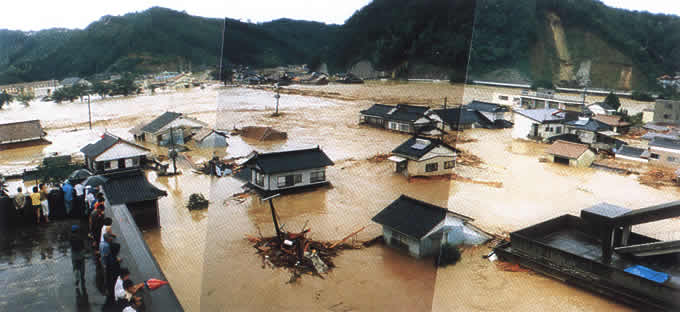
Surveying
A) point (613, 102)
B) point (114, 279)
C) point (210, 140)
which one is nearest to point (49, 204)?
point (114, 279)

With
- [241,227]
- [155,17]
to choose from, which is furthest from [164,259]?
[155,17]

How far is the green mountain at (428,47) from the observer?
4.96 m

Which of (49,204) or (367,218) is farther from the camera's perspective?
(367,218)

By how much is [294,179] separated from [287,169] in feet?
1.20

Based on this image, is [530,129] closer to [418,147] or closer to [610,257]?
[418,147]

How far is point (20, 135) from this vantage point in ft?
44.9

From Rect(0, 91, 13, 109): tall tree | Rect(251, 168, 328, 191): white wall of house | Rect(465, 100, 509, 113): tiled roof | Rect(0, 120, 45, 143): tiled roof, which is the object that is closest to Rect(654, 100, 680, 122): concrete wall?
Rect(465, 100, 509, 113): tiled roof

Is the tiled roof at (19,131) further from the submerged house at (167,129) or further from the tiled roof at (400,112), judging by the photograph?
the tiled roof at (400,112)

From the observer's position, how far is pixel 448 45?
16.6 ft

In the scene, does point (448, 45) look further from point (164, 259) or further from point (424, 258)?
point (164, 259)

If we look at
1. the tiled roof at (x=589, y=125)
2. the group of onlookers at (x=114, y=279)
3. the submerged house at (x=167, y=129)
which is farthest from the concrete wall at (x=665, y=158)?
the submerged house at (x=167, y=129)

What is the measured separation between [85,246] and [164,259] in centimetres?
292

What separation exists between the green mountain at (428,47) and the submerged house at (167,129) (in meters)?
3.87

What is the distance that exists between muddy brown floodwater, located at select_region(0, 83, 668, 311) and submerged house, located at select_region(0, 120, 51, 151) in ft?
2.52
